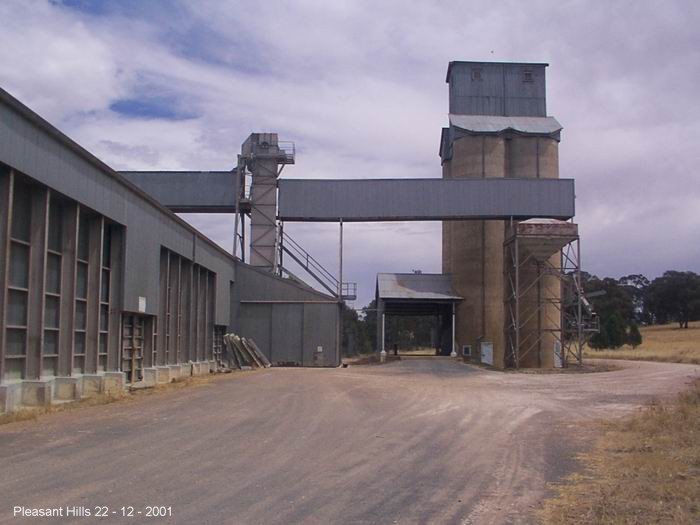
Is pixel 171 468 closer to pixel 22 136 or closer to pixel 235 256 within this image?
pixel 22 136

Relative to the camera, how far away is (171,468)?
10.2 meters

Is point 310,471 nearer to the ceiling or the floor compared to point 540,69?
nearer to the floor

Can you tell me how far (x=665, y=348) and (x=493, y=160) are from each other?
1026 inches

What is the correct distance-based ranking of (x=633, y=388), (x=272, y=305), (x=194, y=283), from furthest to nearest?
(x=272, y=305) < (x=194, y=283) < (x=633, y=388)

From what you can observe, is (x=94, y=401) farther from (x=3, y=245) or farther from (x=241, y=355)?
(x=241, y=355)

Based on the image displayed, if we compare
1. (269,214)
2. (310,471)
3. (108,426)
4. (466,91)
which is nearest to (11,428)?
(108,426)

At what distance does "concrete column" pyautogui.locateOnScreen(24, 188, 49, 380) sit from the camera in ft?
59.8

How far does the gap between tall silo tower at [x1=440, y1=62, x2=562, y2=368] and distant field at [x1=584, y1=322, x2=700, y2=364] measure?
884cm

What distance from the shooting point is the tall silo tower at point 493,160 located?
173ft

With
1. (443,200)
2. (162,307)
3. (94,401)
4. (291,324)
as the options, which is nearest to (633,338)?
(443,200)

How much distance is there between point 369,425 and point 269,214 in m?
31.8

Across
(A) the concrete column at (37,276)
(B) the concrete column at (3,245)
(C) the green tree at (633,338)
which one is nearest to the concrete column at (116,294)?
(A) the concrete column at (37,276)

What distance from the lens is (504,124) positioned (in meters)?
55.8

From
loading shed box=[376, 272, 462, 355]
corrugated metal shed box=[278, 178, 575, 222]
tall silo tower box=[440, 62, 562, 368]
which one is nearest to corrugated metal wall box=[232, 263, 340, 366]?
corrugated metal shed box=[278, 178, 575, 222]
